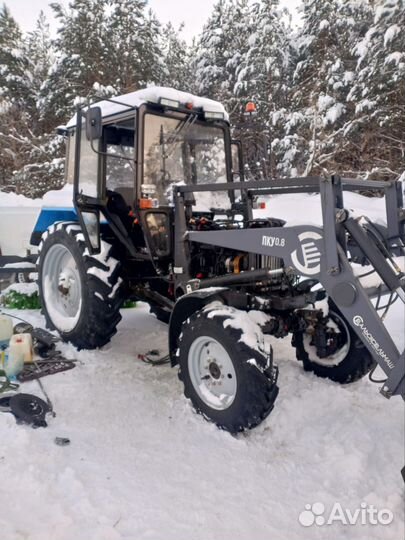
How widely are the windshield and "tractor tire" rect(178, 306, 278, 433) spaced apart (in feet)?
4.94

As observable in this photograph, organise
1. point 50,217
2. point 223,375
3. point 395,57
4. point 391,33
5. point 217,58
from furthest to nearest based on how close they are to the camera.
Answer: point 217,58 < point 395,57 < point 391,33 < point 50,217 < point 223,375

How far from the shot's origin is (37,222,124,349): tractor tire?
14.2 feet

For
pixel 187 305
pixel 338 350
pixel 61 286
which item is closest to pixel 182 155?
pixel 187 305

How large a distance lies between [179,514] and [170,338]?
1.57m

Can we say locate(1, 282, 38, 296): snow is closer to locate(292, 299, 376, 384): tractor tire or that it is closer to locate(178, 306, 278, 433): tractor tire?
locate(178, 306, 278, 433): tractor tire

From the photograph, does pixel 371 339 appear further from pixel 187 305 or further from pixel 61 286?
pixel 61 286

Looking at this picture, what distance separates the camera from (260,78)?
17.5 metres

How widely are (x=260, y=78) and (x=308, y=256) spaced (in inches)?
Answer: 655

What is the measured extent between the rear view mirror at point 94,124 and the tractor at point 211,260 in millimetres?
12

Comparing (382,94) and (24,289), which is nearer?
(24,289)

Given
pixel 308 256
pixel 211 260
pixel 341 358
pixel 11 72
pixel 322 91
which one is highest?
pixel 11 72

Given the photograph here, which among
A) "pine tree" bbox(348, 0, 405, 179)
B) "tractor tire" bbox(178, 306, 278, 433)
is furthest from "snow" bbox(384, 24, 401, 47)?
"tractor tire" bbox(178, 306, 278, 433)

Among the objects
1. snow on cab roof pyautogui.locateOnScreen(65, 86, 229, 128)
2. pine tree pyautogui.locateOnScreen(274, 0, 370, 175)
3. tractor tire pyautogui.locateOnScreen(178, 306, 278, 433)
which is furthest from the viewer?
pine tree pyautogui.locateOnScreen(274, 0, 370, 175)

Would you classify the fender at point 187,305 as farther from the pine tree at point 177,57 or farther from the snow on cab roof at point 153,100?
the pine tree at point 177,57
